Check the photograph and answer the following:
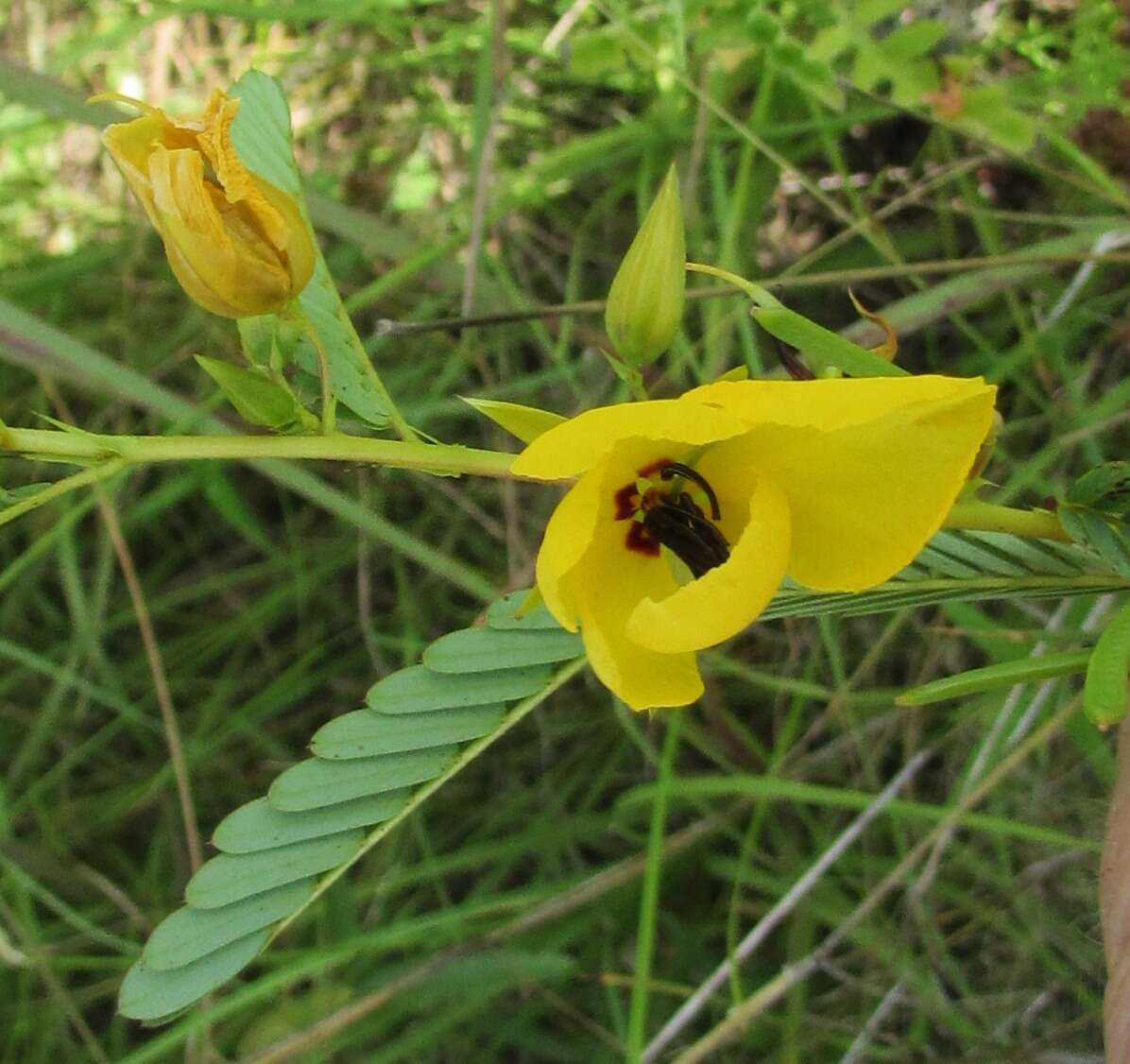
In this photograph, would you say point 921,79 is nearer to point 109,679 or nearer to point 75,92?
point 75,92

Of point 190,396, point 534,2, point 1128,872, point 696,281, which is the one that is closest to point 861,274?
point 696,281

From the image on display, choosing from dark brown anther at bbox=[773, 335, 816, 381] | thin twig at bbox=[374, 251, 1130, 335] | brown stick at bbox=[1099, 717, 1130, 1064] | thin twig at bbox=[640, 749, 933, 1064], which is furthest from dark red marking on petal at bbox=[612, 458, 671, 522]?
thin twig at bbox=[640, 749, 933, 1064]

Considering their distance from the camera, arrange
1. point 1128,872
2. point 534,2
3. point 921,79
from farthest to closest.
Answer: point 534,2
point 921,79
point 1128,872

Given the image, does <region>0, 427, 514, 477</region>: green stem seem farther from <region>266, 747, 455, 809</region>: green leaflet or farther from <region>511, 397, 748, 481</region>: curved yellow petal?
<region>266, 747, 455, 809</region>: green leaflet

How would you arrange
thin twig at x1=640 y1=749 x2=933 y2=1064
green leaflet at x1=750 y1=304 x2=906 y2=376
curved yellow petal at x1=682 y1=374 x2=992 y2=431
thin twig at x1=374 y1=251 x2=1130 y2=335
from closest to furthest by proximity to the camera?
curved yellow petal at x1=682 y1=374 x2=992 y2=431 → green leaflet at x1=750 y1=304 x2=906 y2=376 → thin twig at x1=374 y1=251 x2=1130 y2=335 → thin twig at x1=640 y1=749 x2=933 y2=1064

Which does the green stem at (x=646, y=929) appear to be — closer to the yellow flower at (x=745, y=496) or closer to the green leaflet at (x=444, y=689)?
the green leaflet at (x=444, y=689)

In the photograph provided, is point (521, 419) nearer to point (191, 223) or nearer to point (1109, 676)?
point (191, 223)

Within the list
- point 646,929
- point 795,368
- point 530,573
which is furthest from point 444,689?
point 530,573

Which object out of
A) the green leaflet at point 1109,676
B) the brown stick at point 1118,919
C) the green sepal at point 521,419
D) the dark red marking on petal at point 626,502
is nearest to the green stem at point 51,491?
the green sepal at point 521,419
